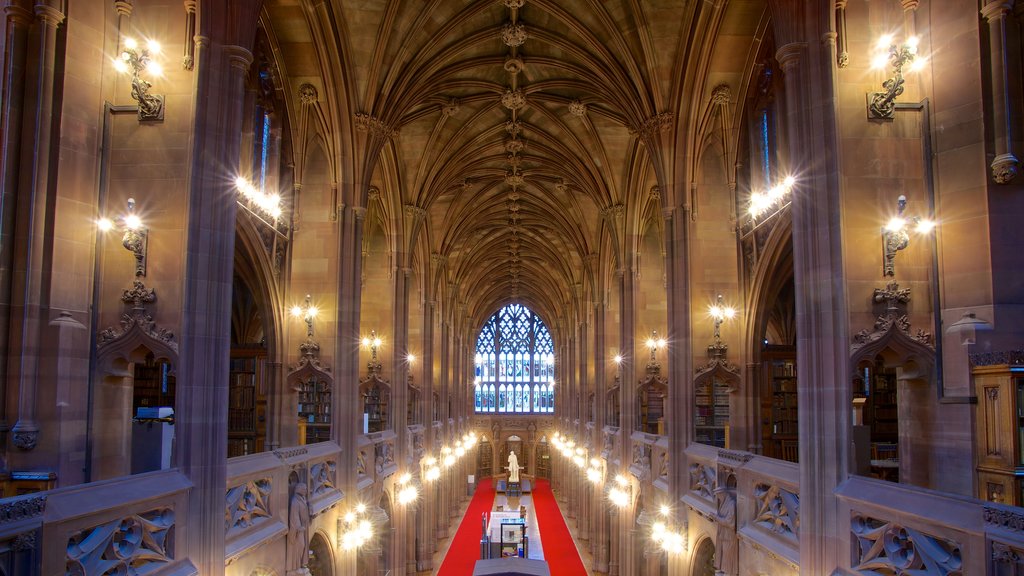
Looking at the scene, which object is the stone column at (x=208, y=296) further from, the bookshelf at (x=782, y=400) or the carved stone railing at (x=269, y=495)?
the bookshelf at (x=782, y=400)

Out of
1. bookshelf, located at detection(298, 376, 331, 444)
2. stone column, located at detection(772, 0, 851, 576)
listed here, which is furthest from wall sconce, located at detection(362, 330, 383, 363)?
stone column, located at detection(772, 0, 851, 576)

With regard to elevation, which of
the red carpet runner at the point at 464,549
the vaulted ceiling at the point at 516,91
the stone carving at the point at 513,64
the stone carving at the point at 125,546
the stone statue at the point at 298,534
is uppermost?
the stone carving at the point at 513,64

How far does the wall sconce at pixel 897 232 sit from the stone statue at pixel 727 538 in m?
5.61

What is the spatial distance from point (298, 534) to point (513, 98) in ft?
55.4

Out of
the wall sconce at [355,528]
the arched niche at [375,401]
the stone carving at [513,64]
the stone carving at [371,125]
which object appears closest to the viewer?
the wall sconce at [355,528]

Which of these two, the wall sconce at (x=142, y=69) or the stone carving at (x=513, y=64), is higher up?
the stone carving at (x=513, y=64)

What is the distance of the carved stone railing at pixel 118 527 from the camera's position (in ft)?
22.7

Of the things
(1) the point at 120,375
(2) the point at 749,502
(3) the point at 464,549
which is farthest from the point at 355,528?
(3) the point at 464,549

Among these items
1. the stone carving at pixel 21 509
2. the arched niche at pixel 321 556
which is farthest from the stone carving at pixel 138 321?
the arched niche at pixel 321 556

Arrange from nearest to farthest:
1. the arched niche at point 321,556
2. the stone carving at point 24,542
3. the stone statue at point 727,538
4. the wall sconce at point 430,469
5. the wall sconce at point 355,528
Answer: the stone carving at point 24,542
the stone statue at point 727,538
the arched niche at point 321,556
the wall sconce at point 355,528
the wall sconce at point 430,469

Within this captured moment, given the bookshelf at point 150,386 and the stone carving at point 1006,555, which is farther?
the bookshelf at point 150,386

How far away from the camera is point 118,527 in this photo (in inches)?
318

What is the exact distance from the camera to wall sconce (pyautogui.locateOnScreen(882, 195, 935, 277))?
9.96 meters

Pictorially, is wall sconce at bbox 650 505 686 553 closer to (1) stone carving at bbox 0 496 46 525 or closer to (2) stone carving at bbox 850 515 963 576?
(2) stone carving at bbox 850 515 963 576
